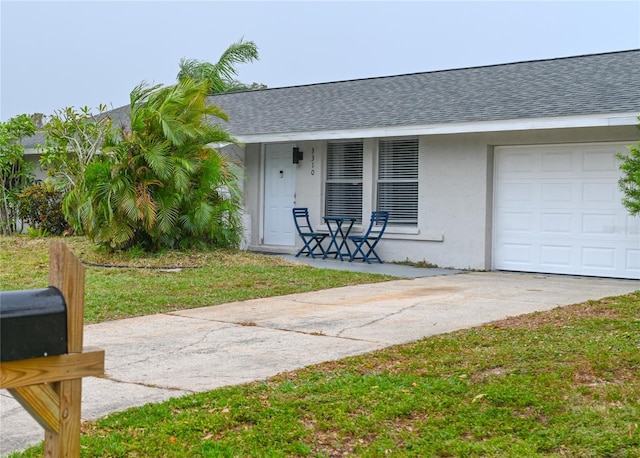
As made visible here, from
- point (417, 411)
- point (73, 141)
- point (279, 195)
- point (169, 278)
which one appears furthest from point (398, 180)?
point (417, 411)

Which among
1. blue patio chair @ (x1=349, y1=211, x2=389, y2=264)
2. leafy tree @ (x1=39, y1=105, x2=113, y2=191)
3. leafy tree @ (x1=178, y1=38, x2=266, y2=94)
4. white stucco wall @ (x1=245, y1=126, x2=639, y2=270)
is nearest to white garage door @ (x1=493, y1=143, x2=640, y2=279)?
white stucco wall @ (x1=245, y1=126, x2=639, y2=270)

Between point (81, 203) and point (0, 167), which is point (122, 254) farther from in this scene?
point (0, 167)

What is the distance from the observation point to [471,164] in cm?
1443

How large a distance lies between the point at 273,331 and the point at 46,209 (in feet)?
38.5

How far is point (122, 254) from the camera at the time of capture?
557 inches

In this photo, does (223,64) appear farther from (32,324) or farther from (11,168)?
(32,324)

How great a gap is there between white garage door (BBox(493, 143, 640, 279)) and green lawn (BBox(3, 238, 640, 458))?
6.64 m

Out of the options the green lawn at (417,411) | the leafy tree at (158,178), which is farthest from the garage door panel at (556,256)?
the green lawn at (417,411)

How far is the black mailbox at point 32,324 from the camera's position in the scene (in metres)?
2.24

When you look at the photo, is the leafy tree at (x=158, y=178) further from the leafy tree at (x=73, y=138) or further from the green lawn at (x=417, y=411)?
the green lawn at (x=417, y=411)

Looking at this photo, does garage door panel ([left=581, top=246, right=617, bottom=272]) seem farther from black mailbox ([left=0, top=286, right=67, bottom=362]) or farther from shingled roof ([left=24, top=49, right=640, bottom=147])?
black mailbox ([left=0, top=286, right=67, bottom=362])

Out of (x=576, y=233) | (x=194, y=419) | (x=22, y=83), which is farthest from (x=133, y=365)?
(x=22, y=83)

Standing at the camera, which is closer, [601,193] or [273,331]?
[273,331]

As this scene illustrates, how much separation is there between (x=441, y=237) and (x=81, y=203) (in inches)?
259
